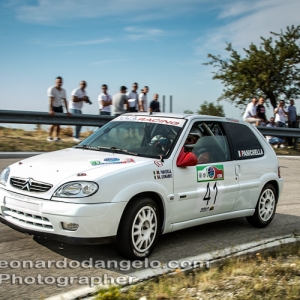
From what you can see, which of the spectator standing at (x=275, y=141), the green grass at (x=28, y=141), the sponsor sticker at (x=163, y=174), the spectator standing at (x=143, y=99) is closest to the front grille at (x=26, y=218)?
the sponsor sticker at (x=163, y=174)

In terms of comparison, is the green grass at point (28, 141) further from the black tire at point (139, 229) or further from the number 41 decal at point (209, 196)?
the black tire at point (139, 229)

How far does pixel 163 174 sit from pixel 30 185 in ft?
4.82

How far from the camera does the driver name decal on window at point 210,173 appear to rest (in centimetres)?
637

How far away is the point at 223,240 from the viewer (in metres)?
6.77

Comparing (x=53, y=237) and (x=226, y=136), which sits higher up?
(x=226, y=136)

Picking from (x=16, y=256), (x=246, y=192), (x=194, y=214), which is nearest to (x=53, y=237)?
(x=16, y=256)

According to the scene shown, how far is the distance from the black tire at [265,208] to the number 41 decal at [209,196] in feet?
3.46

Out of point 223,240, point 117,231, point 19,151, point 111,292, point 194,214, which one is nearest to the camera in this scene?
point 111,292

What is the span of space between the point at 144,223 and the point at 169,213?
1.47 ft

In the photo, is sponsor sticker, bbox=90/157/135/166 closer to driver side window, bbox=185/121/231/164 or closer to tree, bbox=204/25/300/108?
driver side window, bbox=185/121/231/164

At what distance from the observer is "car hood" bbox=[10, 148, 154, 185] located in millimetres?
5352

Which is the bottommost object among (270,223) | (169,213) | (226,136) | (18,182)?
(270,223)

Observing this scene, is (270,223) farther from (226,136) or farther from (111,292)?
(111,292)

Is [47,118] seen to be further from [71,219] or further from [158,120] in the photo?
[71,219]
